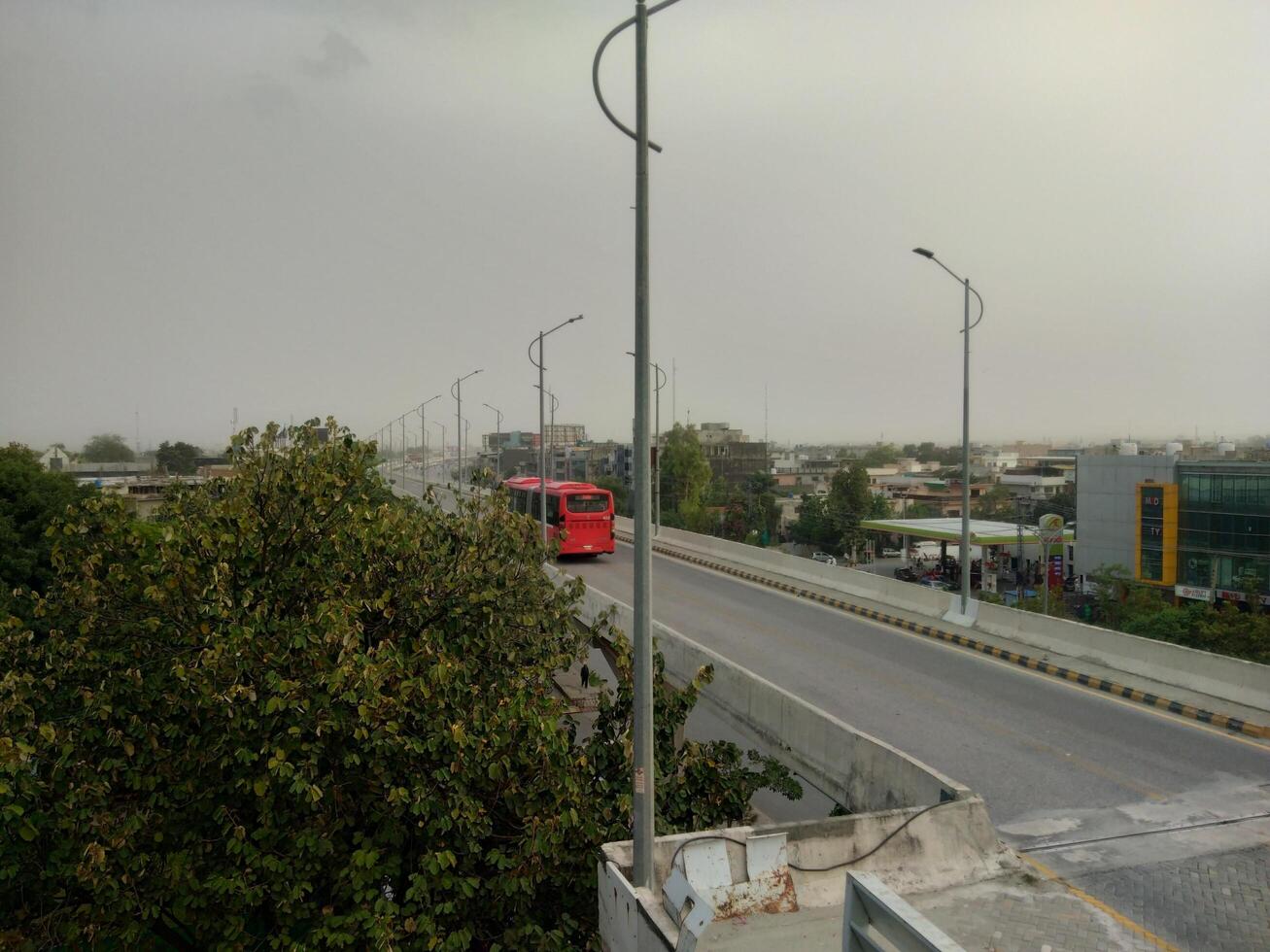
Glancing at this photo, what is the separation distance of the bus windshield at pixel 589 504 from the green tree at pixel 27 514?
49.4ft

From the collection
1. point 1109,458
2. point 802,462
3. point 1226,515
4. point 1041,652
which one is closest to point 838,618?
point 1041,652

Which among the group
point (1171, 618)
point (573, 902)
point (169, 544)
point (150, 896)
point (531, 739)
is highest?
point (169, 544)

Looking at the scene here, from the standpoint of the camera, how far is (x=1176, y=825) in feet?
27.5

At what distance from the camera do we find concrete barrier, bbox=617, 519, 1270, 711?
39.1 ft

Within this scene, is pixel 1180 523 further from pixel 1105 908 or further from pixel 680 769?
pixel 680 769

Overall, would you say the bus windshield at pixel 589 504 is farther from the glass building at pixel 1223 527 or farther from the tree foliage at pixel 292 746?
the glass building at pixel 1223 527

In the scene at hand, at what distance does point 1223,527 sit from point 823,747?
153 feet

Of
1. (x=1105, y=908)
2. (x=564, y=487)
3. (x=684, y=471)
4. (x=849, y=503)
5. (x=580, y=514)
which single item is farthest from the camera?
(x=684, y=471)

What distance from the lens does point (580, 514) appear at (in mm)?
30219

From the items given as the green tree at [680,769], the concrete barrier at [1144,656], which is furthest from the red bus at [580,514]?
the green tree at [680,769]

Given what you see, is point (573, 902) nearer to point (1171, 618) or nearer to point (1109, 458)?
point (1171, 618)

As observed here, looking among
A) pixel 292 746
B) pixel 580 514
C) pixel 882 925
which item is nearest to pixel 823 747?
pixel 882 925

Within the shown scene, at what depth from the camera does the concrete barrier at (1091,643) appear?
11922 mm

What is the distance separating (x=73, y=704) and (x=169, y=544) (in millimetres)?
1766
